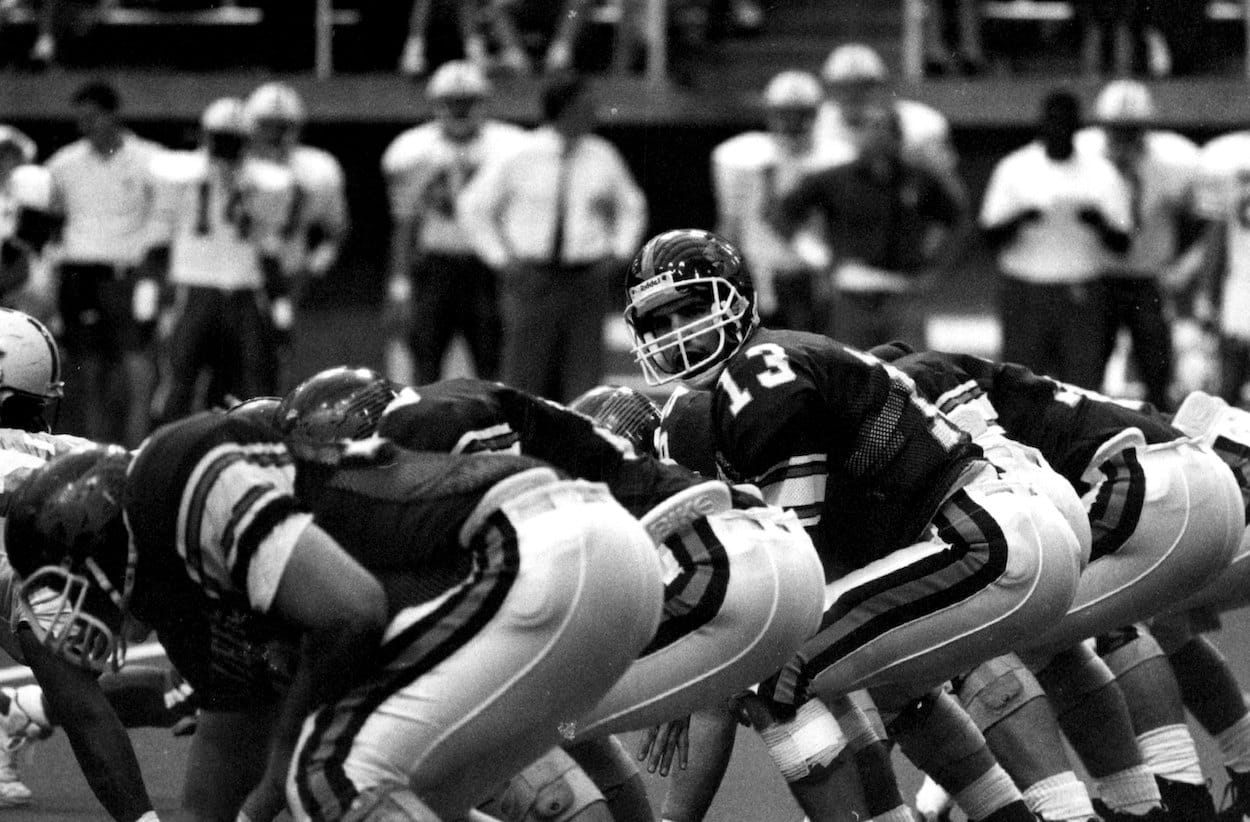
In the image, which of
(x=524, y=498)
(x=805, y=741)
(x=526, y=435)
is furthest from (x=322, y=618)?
(x=805, y=741)

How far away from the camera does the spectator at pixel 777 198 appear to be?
515 inches

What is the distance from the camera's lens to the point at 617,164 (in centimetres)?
1273

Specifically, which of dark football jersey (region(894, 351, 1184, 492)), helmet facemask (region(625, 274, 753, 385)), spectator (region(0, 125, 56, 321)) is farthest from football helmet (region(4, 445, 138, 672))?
spectator (region(0, 125, 56, 321))

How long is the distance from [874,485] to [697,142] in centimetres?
1198

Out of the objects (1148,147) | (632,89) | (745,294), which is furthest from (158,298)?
(745,294)

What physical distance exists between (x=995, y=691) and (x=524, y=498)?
1.83 metres

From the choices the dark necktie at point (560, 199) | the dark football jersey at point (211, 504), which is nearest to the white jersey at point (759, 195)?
the dark necktie at point (560, 199)

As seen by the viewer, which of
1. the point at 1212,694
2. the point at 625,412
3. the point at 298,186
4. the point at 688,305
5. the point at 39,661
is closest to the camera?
the point at 39,661

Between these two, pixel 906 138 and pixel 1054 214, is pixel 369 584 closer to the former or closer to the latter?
pixel 1054 214

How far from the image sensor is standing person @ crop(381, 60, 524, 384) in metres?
13.0

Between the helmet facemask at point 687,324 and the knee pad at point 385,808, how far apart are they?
69.2 inches

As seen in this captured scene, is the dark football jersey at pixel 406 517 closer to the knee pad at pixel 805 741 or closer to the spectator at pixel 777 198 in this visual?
the knee pad at pixel 805 741

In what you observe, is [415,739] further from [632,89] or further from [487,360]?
[632,89]

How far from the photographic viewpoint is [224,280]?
12.7 metres
